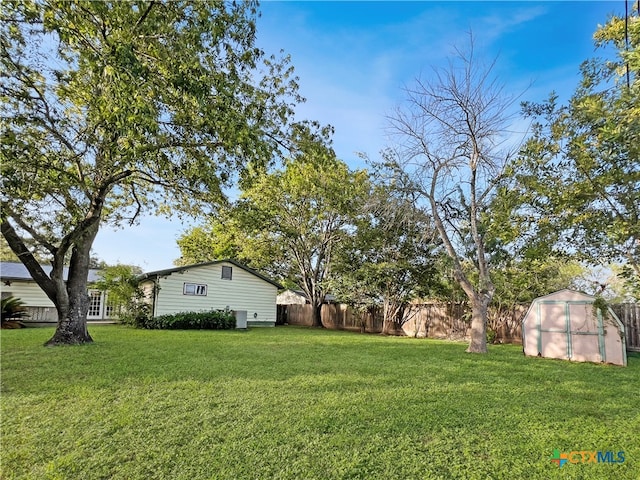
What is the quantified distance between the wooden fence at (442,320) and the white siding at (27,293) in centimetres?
1260

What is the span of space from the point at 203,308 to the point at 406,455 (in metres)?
15.1

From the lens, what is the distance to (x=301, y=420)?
3.78 meters

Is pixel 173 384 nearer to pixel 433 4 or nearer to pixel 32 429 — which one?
pixel 32 429

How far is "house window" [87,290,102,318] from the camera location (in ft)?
58.3

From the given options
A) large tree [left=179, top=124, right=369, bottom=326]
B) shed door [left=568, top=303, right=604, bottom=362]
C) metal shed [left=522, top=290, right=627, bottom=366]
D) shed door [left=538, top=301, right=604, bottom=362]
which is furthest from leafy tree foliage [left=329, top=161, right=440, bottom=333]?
shed door [left=568, top=303, right=604, bottom=362]

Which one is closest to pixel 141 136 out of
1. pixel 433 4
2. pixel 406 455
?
pixel 406 455

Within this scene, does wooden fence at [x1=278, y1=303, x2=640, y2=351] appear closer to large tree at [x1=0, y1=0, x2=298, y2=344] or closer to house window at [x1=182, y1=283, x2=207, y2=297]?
house window at [x1=182, y1=283, x2=207, y2=297]

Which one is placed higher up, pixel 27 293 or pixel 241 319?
pixel 27 293

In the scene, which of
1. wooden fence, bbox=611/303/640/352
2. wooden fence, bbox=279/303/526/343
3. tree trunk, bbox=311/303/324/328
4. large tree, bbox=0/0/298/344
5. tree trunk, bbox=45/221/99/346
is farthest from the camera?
tree trunk, bbox=311/303/324/328

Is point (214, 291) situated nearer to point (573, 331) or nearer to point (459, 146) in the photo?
point (459, 146)

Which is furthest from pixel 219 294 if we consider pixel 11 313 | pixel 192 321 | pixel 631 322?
pixel 631 322

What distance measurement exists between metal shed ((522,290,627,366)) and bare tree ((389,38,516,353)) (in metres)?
1.33

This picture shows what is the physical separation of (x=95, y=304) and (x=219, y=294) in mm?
6543

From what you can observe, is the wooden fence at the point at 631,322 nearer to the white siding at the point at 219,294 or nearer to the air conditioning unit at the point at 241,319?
the air conditioning unit at the point at 241,319
